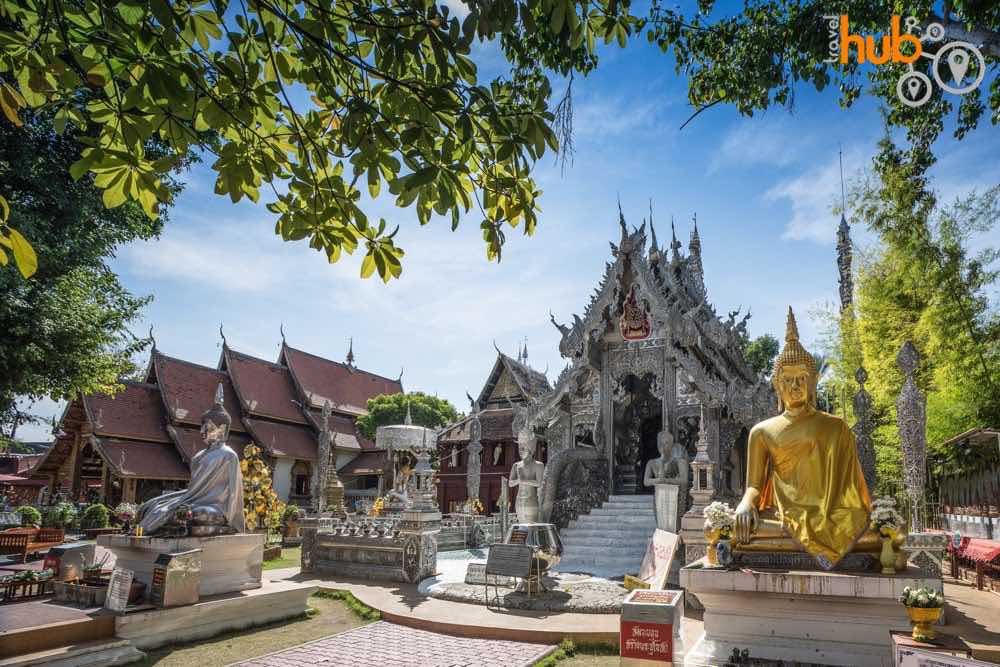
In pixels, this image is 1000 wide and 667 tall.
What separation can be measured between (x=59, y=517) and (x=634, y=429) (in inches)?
672

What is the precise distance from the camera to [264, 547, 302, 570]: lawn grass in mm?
12686

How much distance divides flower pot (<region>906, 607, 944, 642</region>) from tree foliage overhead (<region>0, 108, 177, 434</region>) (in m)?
12.9

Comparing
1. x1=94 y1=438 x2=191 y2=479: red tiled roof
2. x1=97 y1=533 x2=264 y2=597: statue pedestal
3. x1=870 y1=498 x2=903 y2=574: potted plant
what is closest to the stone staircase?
x1=97 y1=533 x2=264 y2=597: statue pedestal

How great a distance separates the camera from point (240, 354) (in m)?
29.7

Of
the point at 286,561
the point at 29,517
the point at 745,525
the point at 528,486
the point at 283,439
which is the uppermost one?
the point at 283,439

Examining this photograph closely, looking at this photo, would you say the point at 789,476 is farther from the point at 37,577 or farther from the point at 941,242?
the point at 941,242

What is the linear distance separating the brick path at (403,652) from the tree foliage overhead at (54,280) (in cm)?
827

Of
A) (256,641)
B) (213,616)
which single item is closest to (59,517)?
(213,616)

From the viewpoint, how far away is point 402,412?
31.4m

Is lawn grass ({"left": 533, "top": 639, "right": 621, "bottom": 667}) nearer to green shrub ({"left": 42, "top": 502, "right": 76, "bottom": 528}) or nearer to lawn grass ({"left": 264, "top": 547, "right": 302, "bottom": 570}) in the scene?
lawn grass ({"left": 264, "top": 547, "right": 302, "bottom": 570})

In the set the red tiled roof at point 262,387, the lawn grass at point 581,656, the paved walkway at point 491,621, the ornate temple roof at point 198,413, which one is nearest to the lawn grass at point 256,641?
the paved walkway at point 491,621

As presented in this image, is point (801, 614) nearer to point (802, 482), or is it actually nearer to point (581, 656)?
point (802, 482)

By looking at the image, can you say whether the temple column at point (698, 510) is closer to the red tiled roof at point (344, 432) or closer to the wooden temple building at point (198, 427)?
the wooden temple building at point (198, 427)

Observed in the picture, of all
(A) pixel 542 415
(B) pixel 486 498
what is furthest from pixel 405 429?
(B) pixel 486 498
